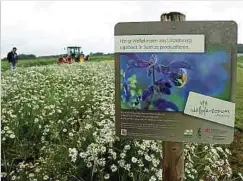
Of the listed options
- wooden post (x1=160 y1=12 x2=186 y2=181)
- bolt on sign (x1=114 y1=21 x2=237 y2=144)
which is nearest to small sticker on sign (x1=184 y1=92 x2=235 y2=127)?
bolt on sign (x1=114 y1=21 x2=237 y2=144)

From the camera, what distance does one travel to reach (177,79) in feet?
7.85

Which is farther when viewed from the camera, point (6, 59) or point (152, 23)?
point (6, 59)

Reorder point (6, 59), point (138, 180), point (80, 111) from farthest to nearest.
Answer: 1. point (80, 111)
2. point (6, 59)
3. point (138, 180)

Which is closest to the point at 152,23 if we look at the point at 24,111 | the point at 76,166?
the point at 76,166

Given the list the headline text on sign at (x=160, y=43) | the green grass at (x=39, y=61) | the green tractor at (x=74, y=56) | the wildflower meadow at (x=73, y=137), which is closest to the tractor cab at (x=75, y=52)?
the green tractor at (x=74, y=56)

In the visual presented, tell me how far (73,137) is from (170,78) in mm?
1361

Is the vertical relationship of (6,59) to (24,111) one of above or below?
above

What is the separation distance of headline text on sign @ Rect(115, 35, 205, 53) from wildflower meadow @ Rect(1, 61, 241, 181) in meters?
0.85

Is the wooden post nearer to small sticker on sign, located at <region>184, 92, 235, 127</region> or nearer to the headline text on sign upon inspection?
small sticker on sign, located at <region>184, 92, 235, 127</region>

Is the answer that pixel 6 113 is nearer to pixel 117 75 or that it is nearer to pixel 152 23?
pixel 117 75

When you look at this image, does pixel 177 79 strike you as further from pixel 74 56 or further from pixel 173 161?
pixel 74 56

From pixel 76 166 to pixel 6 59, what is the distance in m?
1.15

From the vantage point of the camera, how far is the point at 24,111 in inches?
157

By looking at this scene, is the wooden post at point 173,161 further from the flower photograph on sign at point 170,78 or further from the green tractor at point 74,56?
the green tractor at point 74,56
